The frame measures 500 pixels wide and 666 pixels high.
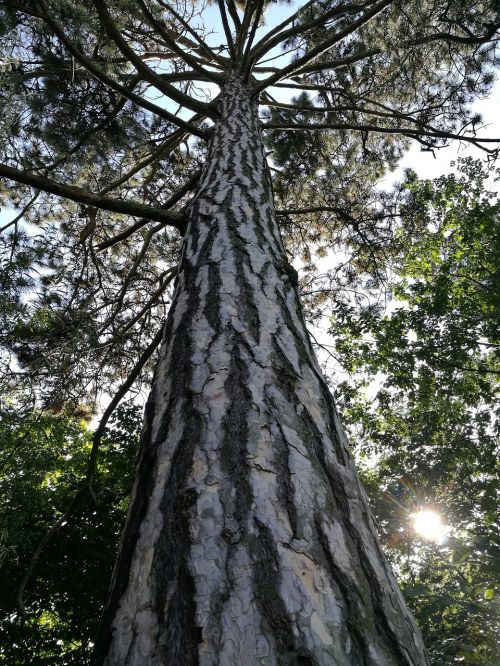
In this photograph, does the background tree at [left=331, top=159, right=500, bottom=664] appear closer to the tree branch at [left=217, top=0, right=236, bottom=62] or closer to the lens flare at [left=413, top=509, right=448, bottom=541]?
the lens flare at [left=413, top=509, right=448, bottom=541]

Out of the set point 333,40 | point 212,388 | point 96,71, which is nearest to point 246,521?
point 212,388

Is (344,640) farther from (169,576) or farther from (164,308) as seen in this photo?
(164,308)

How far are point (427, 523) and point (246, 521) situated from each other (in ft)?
28.4

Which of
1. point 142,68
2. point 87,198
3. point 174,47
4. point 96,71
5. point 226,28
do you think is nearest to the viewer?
point 87,198

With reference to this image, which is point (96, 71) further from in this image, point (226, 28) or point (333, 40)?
point (226, 28)

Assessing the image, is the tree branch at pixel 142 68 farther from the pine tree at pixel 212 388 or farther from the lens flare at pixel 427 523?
the lens flare at pixel 427 523

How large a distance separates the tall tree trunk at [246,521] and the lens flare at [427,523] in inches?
316

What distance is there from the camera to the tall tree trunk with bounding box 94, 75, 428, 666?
0.64 metres

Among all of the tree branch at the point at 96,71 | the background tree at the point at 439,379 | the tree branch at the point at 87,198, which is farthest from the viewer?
the background tree at the point at 439,379

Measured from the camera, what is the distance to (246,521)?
0.77m

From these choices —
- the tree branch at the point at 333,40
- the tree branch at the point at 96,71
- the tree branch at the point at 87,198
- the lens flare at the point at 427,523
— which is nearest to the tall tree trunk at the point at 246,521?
the tree branch at the point at 87,198

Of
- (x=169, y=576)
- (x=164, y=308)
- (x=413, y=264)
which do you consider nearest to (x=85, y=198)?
(x=169, y=576)

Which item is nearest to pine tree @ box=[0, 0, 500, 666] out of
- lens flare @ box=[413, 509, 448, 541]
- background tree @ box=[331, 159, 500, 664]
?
background tree @ box=[331, 159, 500, 664]

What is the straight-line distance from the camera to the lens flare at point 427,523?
311 inches
